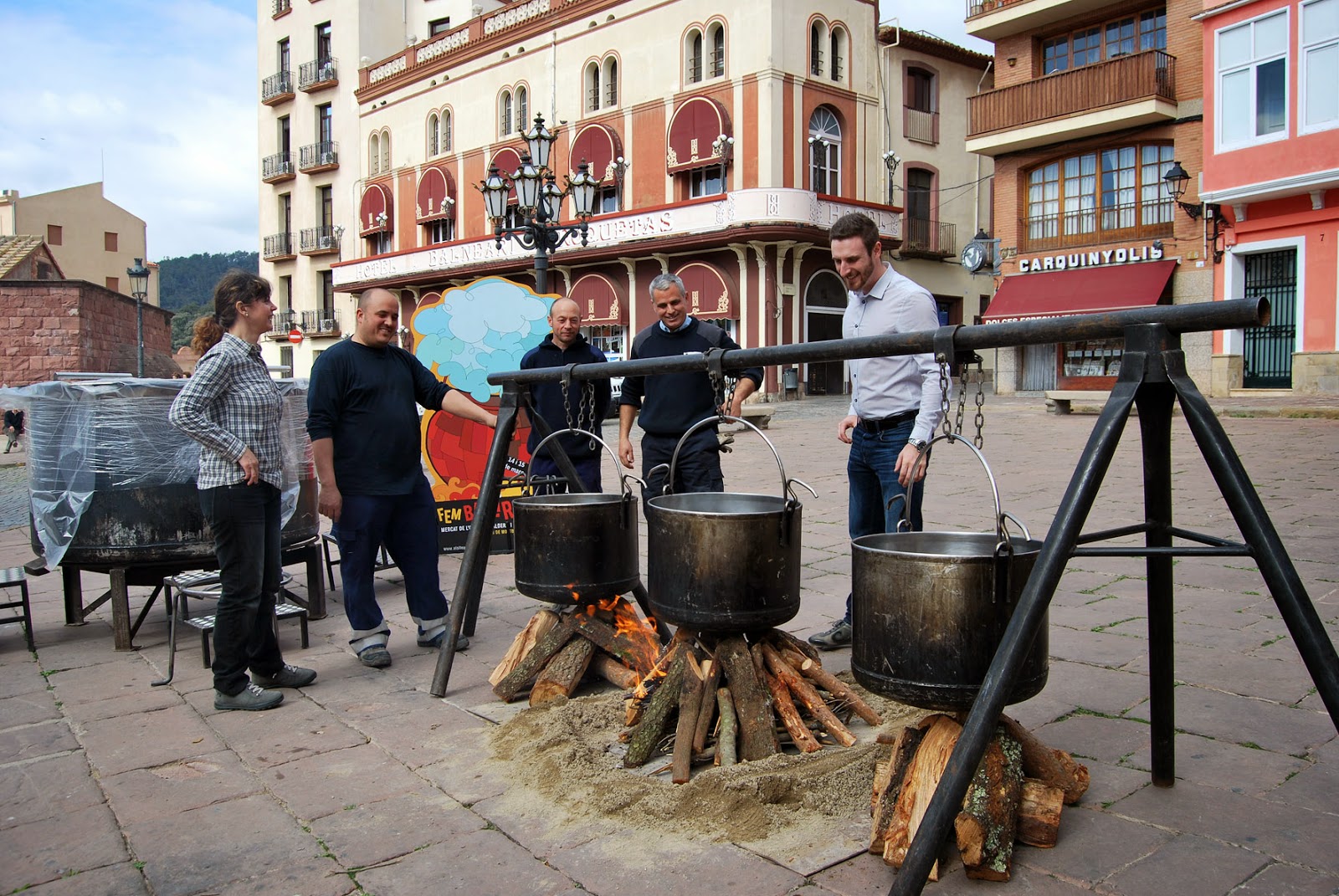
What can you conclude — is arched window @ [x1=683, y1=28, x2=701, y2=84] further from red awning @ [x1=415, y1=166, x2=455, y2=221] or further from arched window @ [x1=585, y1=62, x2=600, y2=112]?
red awning @ [x1=415, y1=166, x2=455, y2=221]

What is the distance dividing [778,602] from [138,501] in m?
3.70

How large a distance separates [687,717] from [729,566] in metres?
0.56

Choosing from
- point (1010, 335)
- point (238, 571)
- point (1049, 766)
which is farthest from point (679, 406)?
point (1049, 766)

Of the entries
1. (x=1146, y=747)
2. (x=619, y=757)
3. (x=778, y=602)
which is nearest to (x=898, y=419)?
(x=778, y=602)

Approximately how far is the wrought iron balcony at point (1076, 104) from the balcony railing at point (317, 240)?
26697 mm

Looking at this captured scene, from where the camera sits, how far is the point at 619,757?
362 centimetres

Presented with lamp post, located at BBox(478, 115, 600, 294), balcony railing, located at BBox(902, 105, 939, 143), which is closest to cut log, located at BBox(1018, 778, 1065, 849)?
lamp post, located at BBox(478, 115, 600, 294)

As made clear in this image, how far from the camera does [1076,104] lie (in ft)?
76.2

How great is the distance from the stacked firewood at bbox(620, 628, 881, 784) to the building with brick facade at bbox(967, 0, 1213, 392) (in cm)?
2088

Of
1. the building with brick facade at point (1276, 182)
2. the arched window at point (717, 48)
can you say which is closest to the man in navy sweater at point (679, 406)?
the building with brick facade at point (1276, 182)

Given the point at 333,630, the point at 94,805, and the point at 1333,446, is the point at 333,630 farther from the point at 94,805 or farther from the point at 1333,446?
the point at 1333,446

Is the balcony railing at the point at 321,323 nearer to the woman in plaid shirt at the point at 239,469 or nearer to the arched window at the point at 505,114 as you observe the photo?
the arched window at the point at 505,114

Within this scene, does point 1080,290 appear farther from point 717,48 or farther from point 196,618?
point 196,618

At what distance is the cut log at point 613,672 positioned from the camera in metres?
4.37
